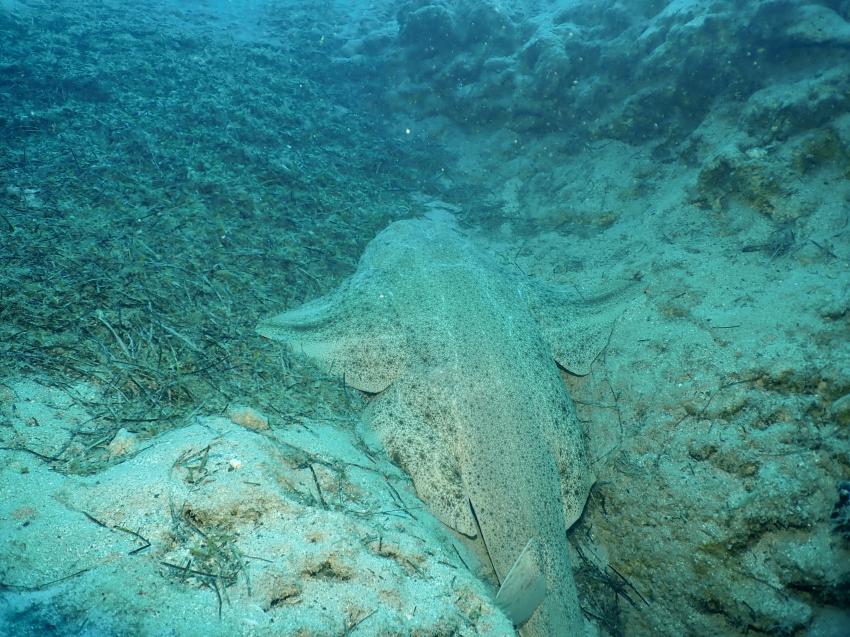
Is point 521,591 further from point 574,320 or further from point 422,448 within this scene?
point 574,320

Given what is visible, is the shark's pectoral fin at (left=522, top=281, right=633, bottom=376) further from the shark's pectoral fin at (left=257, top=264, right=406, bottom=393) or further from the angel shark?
the shark's pectoral fin at (left=257, top=264, right=406, bottom=393)

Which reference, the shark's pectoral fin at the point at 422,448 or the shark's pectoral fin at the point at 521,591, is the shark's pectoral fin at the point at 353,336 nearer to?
the shark's pectoral fin at the point at 422,448

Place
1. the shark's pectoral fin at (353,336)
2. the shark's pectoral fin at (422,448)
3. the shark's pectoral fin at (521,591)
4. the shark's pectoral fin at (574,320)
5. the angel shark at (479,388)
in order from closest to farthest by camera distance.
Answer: the shark's pectoral fin at (521,591)
the angel shark at (479,388)
the shark's pectoral fin at (422,448)
the shark's pectoral fin at (353,336)
the shark's pectoral fin at (574,320)

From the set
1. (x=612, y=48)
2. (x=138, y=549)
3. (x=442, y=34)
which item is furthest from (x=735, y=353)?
(x=442, y=34)

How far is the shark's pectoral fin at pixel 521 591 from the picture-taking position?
267 cm

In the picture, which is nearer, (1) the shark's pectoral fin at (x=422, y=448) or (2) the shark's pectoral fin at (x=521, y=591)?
(2) the shark's pectoral fin at (x=521, y=591)

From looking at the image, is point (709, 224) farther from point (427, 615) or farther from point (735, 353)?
point (427, 615)

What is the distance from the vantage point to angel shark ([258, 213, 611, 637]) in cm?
315

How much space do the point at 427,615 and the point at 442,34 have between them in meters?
11.8

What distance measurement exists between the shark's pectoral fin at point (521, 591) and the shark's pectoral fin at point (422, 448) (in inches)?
24.5

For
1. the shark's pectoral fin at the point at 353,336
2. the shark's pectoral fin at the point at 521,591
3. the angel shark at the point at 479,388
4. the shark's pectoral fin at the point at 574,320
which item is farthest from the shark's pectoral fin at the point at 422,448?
the shark's pectoral fin at the point at 574,320

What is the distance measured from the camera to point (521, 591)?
2730 millimetres

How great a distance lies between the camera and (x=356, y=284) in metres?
4.98

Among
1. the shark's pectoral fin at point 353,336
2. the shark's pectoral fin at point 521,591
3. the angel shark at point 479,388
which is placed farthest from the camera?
the shark's pectoral fin at point 353,336
